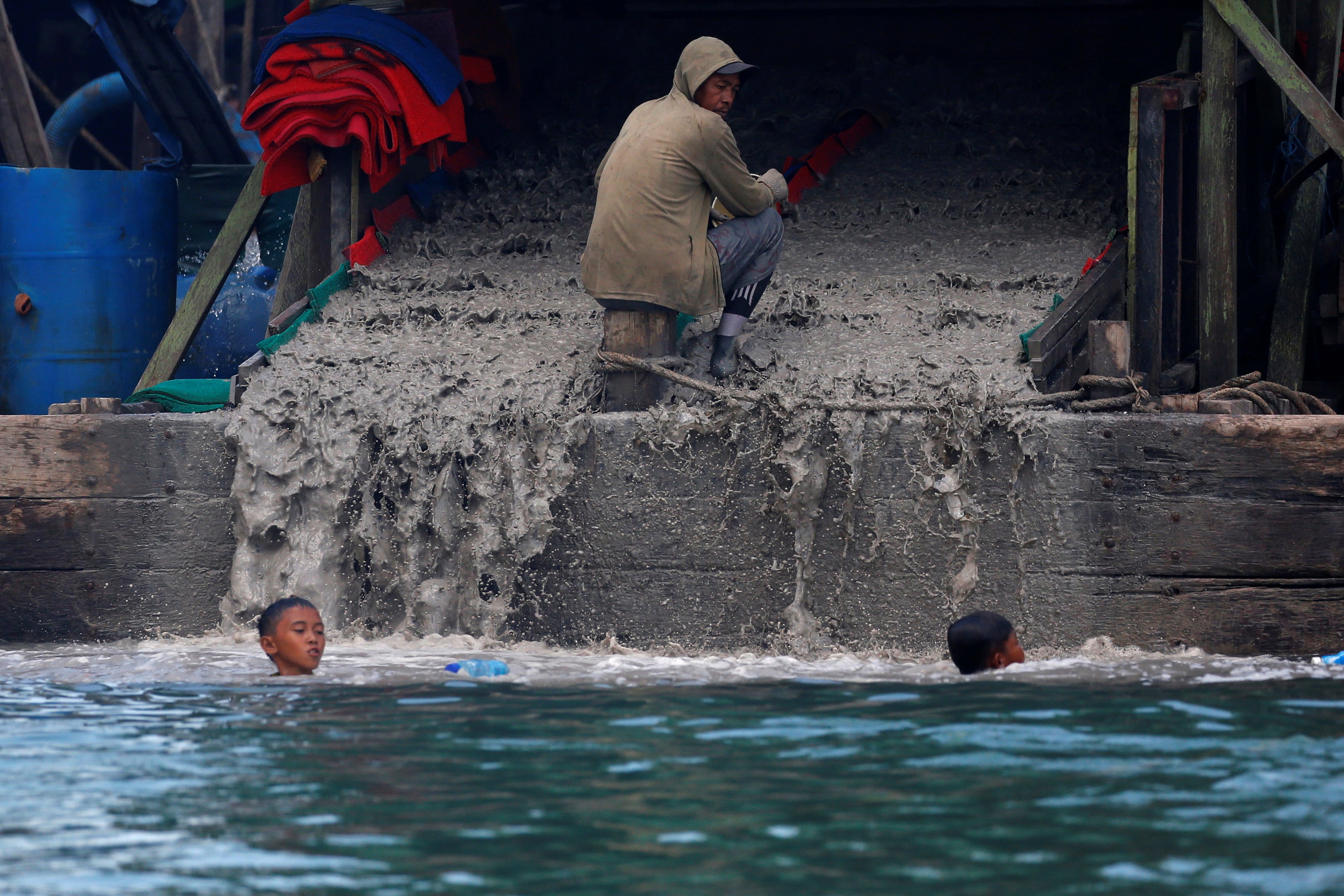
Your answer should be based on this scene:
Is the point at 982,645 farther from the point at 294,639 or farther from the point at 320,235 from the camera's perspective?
the point at 320,235

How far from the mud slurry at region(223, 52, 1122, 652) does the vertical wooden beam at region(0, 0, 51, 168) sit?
131 inches

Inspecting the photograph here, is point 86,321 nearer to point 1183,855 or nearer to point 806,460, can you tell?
point 806,460

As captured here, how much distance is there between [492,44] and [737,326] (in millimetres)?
2710

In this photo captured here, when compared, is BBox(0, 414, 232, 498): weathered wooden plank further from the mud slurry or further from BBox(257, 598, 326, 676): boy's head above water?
BBox(257, 598, 326, 676): boy's head above water

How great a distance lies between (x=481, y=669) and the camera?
531 cm

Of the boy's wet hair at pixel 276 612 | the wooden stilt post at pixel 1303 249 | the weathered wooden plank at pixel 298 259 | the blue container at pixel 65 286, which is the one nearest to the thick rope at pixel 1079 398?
the wooden stilt post at pixel 1303 249

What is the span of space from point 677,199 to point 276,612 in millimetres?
2254

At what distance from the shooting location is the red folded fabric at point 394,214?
785cm

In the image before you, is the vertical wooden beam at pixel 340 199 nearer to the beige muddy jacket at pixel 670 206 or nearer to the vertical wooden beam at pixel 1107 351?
the beige muddy jacket at pixel 670 206

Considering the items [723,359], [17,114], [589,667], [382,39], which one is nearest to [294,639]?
[589,667]

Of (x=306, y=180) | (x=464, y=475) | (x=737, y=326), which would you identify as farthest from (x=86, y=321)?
(x=737, y=326)

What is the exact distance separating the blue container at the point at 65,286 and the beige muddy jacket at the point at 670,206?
Answer: 340 cm

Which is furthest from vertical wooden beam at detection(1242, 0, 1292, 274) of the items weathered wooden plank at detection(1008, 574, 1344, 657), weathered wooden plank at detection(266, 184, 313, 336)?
weathered wooden plank at detection(266, 184, 313, 336)

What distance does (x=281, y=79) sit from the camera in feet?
24.4
